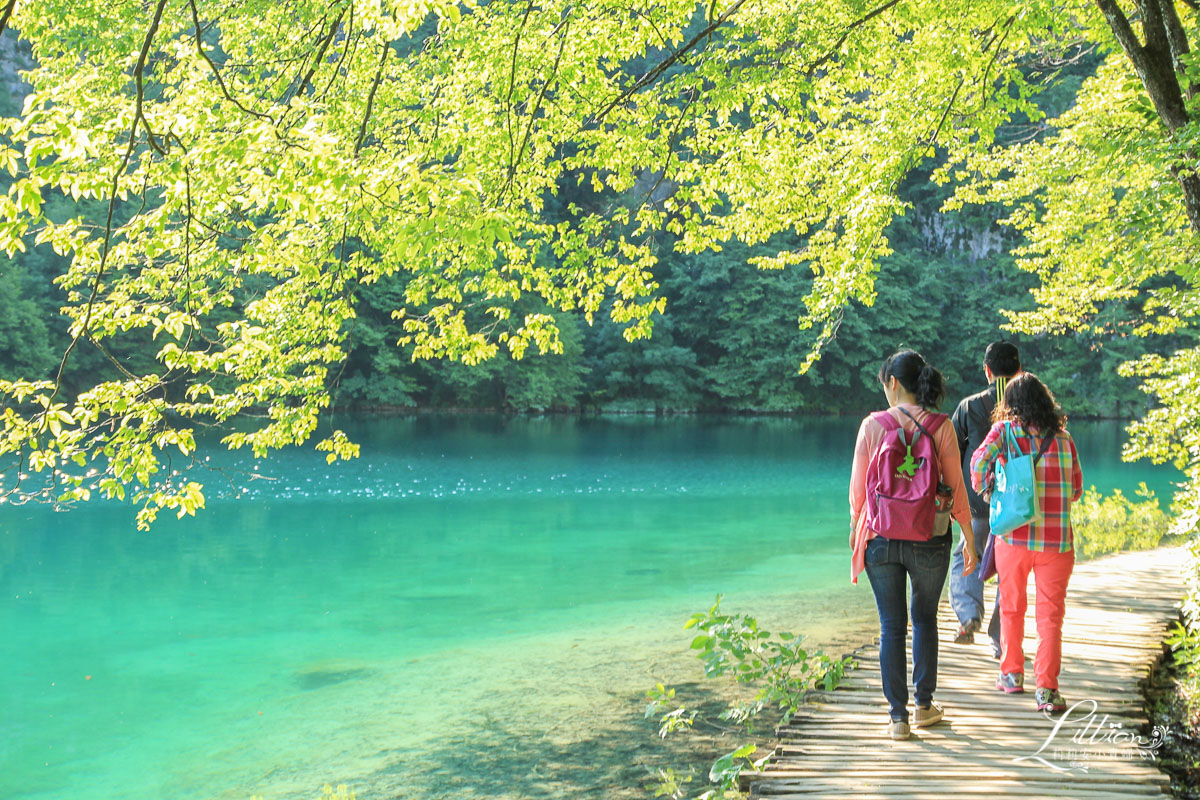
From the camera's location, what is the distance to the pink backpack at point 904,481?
3613 millimetres

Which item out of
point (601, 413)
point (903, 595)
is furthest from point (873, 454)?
point (601, 413)

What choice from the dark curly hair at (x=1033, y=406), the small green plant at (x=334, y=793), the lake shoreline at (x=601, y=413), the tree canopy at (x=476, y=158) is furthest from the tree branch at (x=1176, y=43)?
the lake shoreline at (x=601, y=413)

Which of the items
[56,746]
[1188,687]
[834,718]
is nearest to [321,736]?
[56,746]

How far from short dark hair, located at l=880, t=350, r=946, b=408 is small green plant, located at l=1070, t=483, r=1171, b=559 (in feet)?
23.8

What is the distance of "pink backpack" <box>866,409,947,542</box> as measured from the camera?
3.61 metres

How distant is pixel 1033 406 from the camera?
4.04 metres

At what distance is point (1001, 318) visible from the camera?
1524 inches

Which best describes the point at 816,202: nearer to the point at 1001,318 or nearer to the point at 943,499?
the point at 943,499

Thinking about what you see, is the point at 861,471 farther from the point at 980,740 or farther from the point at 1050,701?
the point at 1050,701

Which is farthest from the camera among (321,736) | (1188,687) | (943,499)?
(321,736)

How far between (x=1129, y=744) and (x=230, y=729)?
17.9 feet

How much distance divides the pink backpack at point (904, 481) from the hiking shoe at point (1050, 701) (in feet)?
3.77

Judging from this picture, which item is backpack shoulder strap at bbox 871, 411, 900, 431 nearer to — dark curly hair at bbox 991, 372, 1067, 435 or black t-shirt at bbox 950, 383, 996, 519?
dark curly hair at bbox 991, 372, 1067, 435

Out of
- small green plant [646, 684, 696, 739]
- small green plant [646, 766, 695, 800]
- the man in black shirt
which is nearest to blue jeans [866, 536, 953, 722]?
the man in black shirt
